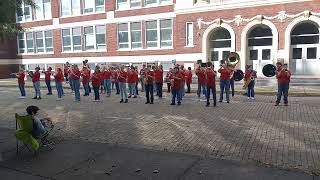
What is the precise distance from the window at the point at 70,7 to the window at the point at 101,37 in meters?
3.35

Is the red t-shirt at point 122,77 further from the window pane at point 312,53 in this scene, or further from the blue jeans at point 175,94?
the window pane at point 312,53

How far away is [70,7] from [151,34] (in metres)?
11.0

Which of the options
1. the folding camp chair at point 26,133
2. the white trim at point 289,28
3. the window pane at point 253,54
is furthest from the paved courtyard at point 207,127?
the window pane at point 253,54

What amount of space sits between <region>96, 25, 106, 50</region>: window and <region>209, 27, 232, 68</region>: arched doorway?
11671 millimetres

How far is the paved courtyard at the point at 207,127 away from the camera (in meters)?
7.09

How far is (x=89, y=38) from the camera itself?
35.0 meters

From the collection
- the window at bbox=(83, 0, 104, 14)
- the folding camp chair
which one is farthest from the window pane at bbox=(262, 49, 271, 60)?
the folding camp chair

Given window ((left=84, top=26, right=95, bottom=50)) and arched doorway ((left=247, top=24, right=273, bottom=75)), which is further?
window ((left=84, top=26, right=95, bottom=50))

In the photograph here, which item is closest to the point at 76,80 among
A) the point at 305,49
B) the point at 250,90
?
the point at 250,90

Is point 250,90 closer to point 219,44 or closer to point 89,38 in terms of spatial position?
point 219,44

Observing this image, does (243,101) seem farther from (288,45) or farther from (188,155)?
(288,45)

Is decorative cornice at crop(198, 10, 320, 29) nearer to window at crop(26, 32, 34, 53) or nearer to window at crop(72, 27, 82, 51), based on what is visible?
window at crop(72, 27, 82, 51)

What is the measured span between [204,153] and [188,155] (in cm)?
39

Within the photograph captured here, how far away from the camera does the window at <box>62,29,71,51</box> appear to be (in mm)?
36688
